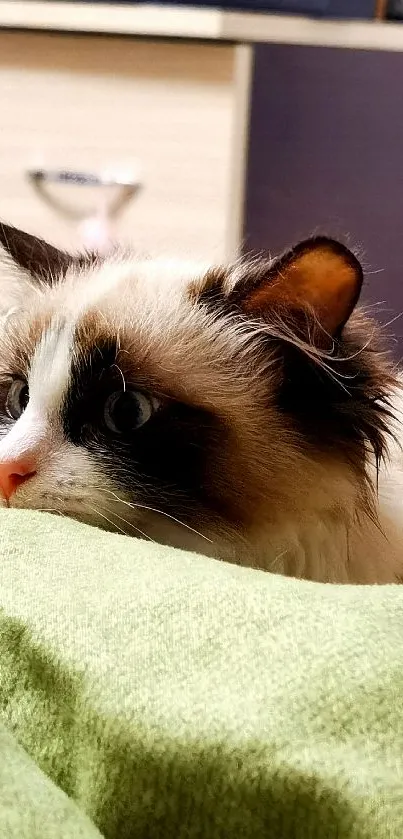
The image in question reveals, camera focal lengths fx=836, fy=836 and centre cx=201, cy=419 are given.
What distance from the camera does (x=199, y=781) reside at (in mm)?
349

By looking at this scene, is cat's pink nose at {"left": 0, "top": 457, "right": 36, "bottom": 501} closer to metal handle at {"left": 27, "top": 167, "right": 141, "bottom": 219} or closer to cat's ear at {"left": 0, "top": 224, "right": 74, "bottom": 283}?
cat's ear at {"left": 0, "top": 224, "right": 74, "bottom": 283}

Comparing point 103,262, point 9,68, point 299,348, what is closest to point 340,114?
point 9,68

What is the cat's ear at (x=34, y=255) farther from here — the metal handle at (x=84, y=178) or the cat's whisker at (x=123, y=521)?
the metal handle at (x=84, y=178)

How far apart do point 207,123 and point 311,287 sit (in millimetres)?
1222

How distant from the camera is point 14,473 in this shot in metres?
0.69

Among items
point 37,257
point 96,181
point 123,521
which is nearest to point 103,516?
point 123,521

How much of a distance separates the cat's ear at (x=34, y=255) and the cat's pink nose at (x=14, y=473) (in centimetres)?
29

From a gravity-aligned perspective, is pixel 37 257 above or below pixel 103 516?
above

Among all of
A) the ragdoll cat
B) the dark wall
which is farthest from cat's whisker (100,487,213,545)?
the dark wall

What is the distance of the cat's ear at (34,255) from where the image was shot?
0.93 meters

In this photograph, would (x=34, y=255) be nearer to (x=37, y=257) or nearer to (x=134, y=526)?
(x=37, y=257)

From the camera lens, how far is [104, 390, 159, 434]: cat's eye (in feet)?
2.41

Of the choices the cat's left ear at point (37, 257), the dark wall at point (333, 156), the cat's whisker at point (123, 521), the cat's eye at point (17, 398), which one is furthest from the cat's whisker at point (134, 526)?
the dark wall at point (333, 156)

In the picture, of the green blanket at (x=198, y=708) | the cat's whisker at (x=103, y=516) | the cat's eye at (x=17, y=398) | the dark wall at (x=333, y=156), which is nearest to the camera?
the green blanket at (x=198, y=708)
